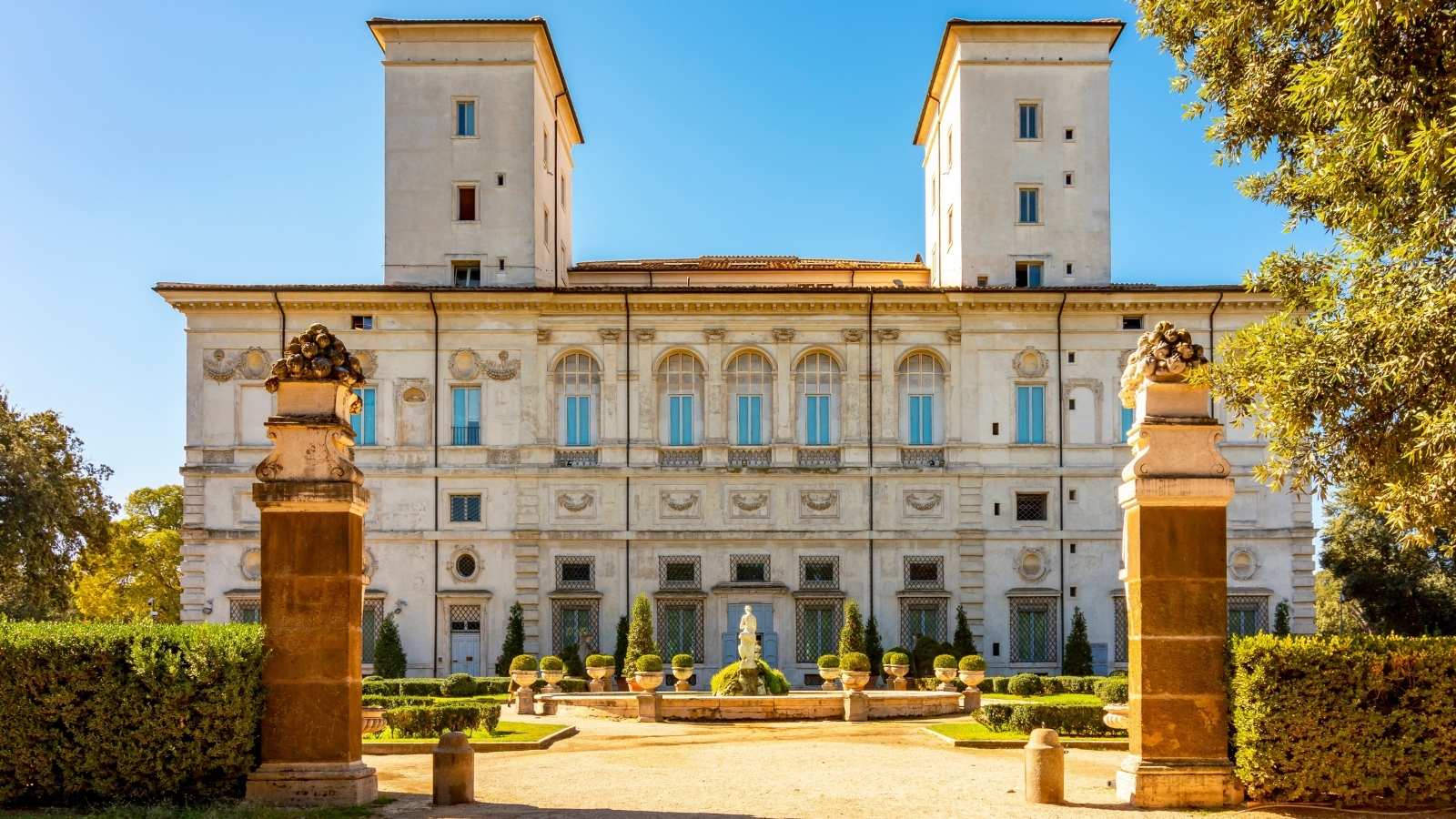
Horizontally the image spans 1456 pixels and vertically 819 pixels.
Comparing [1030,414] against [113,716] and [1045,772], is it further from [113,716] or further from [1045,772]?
[113,716]

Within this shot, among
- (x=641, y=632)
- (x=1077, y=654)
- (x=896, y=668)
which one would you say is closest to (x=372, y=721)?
(x=641, y=632)

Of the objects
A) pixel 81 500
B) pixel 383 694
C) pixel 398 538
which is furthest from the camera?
pixel 81 500

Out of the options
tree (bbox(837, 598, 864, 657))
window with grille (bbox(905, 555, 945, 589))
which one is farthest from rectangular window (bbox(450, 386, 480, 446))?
window with grille (bbox(905, 555, 945, 589))

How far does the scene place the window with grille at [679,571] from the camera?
46562 mm

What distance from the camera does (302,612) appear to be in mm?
16516

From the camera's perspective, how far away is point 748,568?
4684 centimetres

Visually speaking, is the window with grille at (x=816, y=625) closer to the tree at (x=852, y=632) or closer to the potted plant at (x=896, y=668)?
the tree at (x=852, y=632)

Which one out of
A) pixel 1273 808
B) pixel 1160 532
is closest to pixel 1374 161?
pixel 1160 532

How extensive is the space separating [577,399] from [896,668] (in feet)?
42.8

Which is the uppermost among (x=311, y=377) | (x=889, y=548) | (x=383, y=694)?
(x=311, y=377)

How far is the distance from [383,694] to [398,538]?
10285mm

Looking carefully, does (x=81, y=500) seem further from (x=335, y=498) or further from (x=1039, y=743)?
(x=1039, y=743)

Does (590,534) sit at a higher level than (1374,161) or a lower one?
lower

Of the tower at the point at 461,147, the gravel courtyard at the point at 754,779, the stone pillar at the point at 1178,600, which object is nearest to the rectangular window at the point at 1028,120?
the tower at the point at 461,147
